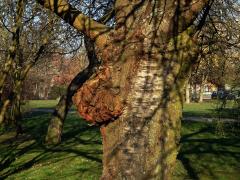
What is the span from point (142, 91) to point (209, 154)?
1339 centimetres

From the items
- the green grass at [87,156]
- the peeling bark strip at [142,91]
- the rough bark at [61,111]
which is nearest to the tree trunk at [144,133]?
the peeling bark strip at [142,91]

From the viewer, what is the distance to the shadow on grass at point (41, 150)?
1606cm

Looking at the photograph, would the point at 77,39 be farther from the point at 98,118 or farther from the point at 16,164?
the point at 98,118

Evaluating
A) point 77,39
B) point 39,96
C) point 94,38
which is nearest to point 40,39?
point 77,39

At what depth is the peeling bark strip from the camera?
4016mm

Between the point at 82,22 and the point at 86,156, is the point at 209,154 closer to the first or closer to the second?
the point at 86,156

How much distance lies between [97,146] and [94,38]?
600 inches

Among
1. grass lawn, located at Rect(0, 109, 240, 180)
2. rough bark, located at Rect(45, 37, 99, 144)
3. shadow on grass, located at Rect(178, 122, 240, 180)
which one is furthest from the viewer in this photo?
rough bark, located at Rect(45, 37, 99, 144)

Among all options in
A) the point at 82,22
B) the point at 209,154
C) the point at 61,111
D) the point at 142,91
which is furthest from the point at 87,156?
the point at 142,91

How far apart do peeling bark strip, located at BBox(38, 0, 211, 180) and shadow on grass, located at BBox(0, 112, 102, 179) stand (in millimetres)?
10576

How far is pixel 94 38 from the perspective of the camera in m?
4.42

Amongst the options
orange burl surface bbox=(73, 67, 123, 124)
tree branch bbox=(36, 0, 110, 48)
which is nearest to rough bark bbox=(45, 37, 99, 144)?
tree branch bbox=(36, 0, 110, 48)

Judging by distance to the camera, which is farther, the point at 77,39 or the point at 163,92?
the point at 77,39

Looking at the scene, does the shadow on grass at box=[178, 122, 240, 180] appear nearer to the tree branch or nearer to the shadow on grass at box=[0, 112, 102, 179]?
the shadow on grass at box=[0, 112, 102, 179]
